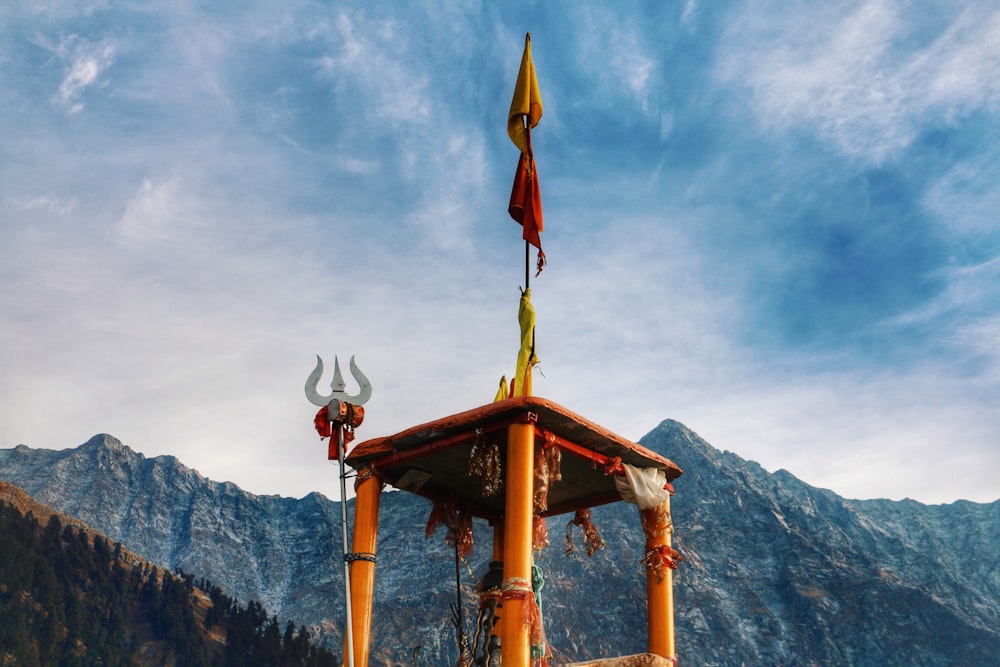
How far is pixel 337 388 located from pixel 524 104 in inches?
290

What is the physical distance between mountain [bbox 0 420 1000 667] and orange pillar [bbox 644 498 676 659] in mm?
89981

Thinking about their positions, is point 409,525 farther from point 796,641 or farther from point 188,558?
point 796,641

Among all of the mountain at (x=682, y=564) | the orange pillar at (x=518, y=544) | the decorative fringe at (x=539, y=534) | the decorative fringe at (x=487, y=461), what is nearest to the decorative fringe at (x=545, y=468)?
the orange pillar at (x=518, y=544)

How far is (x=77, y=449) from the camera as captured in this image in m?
178

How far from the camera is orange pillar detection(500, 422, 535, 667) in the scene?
14664mm

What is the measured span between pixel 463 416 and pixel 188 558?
165113 millimetres

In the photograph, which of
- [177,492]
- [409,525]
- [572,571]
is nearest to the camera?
[572,571]

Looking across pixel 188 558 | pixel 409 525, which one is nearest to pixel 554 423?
pixel 409 525

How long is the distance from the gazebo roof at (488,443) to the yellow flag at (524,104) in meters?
6.57

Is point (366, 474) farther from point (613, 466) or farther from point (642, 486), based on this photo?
point (642, 486)

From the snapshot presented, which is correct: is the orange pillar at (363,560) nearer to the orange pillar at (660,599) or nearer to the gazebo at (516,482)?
the gazebo at (516,482)

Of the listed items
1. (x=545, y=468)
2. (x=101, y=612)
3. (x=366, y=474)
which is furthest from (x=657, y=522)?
(x=101, y=612)

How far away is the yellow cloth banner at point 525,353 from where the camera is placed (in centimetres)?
1892

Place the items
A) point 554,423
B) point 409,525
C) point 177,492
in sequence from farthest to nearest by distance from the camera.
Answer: point 177,492 < point 409,525 < point 554,423
